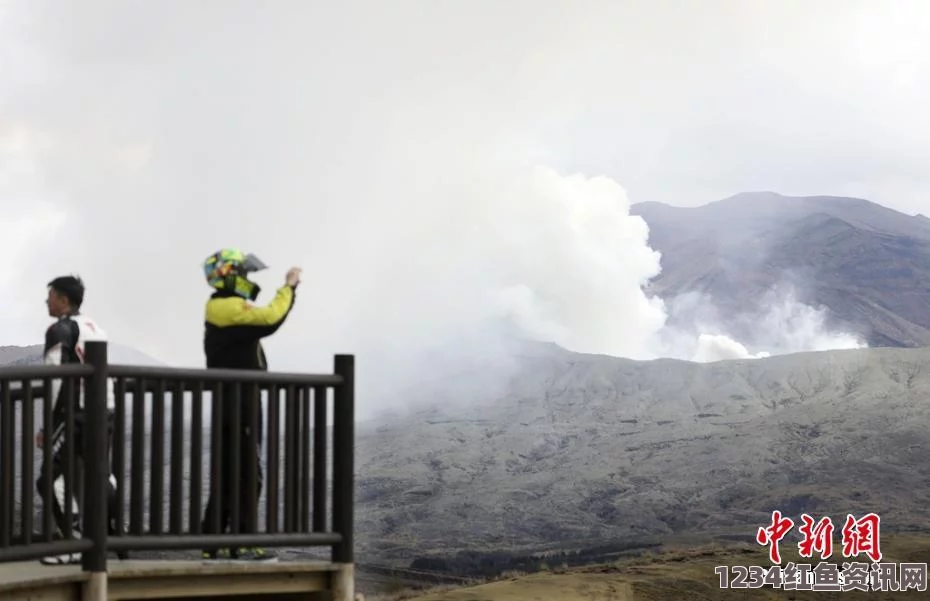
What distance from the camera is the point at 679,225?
573 ft

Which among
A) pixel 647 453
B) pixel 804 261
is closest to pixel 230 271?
pixel 647 453

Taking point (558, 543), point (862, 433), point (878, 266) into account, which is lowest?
point (558, 543)

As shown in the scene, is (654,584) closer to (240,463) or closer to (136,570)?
(240,463)

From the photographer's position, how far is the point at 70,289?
21.6 ft

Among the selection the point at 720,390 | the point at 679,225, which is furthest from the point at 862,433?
the point at 679,225

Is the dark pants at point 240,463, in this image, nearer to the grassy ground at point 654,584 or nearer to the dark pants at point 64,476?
the dark pants at point 64,476

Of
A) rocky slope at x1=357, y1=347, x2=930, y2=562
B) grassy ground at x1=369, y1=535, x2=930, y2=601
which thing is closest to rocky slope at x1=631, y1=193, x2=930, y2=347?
rocky slope at x1=357, y1=347, x2=930, y2=562

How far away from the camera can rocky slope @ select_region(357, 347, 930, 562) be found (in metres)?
51.7

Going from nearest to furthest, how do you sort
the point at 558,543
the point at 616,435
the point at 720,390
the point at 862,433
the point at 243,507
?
the point at 243,507 → the point at 558,543 → the point at 862,433 → the point at 616,435 → the point at 720,390

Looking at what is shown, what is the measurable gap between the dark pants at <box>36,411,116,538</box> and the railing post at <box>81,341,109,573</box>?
0.16 feet

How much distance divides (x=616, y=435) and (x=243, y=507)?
58652 mm

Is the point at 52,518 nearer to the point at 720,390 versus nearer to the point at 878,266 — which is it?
the point at 720,390

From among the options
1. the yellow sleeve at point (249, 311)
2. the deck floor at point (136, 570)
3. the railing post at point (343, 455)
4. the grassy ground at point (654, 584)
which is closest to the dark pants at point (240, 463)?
the deck floor at point (136, 570)

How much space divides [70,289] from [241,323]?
0.92m
